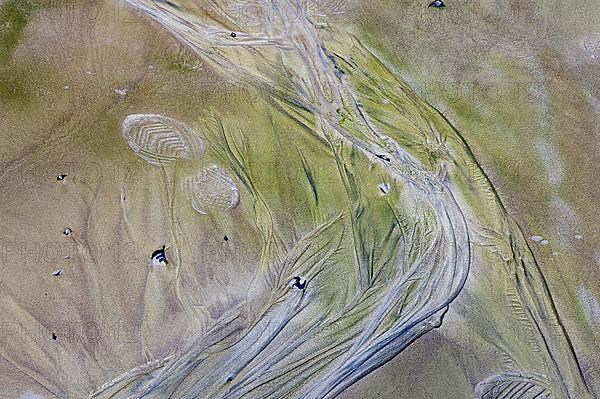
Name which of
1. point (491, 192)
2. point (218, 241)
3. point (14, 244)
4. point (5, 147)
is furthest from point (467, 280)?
point (5, 147)

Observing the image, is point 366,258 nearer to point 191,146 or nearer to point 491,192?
point 491,192

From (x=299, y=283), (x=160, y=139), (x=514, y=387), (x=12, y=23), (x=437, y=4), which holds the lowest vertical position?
(x=514, y=387)

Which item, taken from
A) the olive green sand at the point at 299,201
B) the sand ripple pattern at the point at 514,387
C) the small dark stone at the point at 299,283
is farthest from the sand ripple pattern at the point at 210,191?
the sand ripple pattern at the point at 514,387

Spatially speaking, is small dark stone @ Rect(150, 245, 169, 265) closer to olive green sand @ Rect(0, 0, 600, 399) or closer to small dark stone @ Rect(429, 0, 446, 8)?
olive green sand @ Rect(0, 0, 600, 399)

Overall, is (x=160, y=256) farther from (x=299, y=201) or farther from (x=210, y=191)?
(x=299, y=201)

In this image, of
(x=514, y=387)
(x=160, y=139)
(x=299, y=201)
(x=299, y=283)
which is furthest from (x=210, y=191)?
(x=514, y=387)

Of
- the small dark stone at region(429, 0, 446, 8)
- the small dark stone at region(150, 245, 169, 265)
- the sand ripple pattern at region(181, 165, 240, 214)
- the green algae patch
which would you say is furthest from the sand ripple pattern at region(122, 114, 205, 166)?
the small dark stone at region(429, 0, 446, 8)
